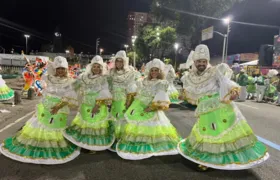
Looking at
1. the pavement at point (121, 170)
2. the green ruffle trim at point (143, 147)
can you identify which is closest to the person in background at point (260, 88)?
the pavement at point (121, 170)

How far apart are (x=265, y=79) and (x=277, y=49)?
6068 mm

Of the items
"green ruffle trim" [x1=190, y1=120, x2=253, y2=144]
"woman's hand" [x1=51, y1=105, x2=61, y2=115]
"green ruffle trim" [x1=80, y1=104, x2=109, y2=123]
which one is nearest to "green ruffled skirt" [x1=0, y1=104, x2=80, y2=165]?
"woman's hand" [x1=51, y1=105, x2=61, y2=115]

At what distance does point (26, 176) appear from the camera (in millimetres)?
3760

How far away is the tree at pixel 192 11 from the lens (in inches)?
1631

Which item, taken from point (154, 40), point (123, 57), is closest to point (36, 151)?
point (123, 57)

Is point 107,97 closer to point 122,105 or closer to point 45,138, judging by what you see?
point 122,105

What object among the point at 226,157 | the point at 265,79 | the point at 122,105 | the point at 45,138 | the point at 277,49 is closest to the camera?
the point at 226,157

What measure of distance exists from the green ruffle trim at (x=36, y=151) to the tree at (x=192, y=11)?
40.5 metres

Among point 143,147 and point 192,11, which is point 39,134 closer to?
point 143,147

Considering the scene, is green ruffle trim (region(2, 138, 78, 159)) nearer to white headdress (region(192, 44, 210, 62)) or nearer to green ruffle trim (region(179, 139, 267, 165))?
green ruffle trim (region(179, 139, 267, 165))

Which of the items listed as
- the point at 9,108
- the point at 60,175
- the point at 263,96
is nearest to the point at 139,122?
the point at 60,175

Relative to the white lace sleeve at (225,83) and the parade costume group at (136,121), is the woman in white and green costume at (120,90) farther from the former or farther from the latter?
the white lace sleeve at (225,83)

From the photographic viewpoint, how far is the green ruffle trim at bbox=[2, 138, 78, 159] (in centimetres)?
414

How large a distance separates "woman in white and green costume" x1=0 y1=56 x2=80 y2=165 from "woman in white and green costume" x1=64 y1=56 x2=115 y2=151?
211 millimetres
